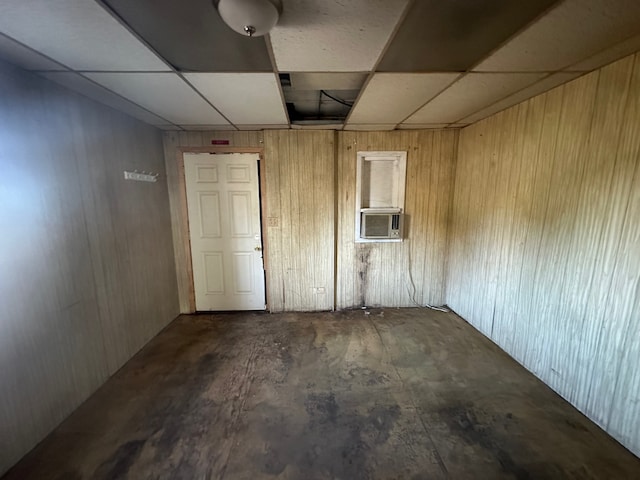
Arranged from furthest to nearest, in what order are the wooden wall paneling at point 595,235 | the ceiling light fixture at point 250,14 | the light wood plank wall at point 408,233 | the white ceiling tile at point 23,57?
1. the light wood plank wall at point 408,233
2. the wooden wall paneling at point 595,235
3. the white ceiling tile at point 23,57
4. the ceiling light fixture at point 250,14

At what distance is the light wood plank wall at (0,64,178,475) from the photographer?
1617mm

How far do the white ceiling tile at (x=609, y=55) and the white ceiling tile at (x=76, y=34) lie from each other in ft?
8.87

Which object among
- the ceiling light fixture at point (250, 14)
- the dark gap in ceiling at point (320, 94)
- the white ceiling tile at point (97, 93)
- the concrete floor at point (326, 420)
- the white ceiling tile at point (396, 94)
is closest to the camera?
the ceiling light fixture at point (250, 14)

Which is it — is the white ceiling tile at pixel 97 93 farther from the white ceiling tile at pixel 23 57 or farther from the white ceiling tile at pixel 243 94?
the white ceiling tile at pixel 243 94

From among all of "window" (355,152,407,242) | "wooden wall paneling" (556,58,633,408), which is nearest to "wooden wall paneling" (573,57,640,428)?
"wooden wall paneling" (556,58,633,408)

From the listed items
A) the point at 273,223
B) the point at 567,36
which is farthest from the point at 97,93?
the point at 567,36

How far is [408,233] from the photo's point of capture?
12.1ft

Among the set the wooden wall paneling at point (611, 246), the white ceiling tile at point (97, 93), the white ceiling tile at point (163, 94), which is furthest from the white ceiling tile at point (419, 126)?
the white ceiling tile at point (97, 93)

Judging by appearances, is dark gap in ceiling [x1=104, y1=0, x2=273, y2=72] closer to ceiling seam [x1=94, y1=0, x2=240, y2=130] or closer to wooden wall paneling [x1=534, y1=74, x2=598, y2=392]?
ceiling seam [x1=94, y1=0, x2=240, y2=130]

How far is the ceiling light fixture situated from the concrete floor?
2.38 meters

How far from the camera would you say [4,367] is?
5.12 feet

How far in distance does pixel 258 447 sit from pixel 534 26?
2.86 metres

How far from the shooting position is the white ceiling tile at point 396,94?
6.42ft

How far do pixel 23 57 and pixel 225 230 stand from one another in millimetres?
2267
